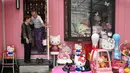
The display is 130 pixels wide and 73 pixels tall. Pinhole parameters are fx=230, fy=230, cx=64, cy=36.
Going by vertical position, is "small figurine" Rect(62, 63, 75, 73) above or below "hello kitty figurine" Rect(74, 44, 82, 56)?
below

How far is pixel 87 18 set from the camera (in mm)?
5969

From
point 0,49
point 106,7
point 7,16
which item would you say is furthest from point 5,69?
point 106,7

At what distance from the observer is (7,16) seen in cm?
589

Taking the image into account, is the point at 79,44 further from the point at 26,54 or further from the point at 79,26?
the point at 26,54

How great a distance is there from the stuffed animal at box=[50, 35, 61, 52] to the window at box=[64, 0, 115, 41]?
0.84 feet

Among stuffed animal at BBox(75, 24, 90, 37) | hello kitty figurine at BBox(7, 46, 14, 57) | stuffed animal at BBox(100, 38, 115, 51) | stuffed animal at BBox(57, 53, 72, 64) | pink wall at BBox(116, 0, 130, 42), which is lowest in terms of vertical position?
stuffed animal at BBox(57, 53, 72, 64)

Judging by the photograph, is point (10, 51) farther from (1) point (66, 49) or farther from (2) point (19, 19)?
(1) point (66, 49)

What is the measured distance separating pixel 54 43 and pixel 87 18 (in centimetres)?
108

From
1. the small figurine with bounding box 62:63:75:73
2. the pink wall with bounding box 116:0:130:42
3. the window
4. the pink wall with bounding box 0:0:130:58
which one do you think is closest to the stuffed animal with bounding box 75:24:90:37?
the window

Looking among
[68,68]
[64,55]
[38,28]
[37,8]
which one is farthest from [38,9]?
[68,68]

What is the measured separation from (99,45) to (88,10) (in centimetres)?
95

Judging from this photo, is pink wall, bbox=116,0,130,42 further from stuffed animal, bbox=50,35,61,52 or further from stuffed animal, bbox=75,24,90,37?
stuffed animal, bbox=50,35,61,52

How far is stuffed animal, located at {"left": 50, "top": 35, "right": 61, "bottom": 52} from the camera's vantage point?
18.9 feet

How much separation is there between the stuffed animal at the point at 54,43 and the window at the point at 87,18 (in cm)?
26
